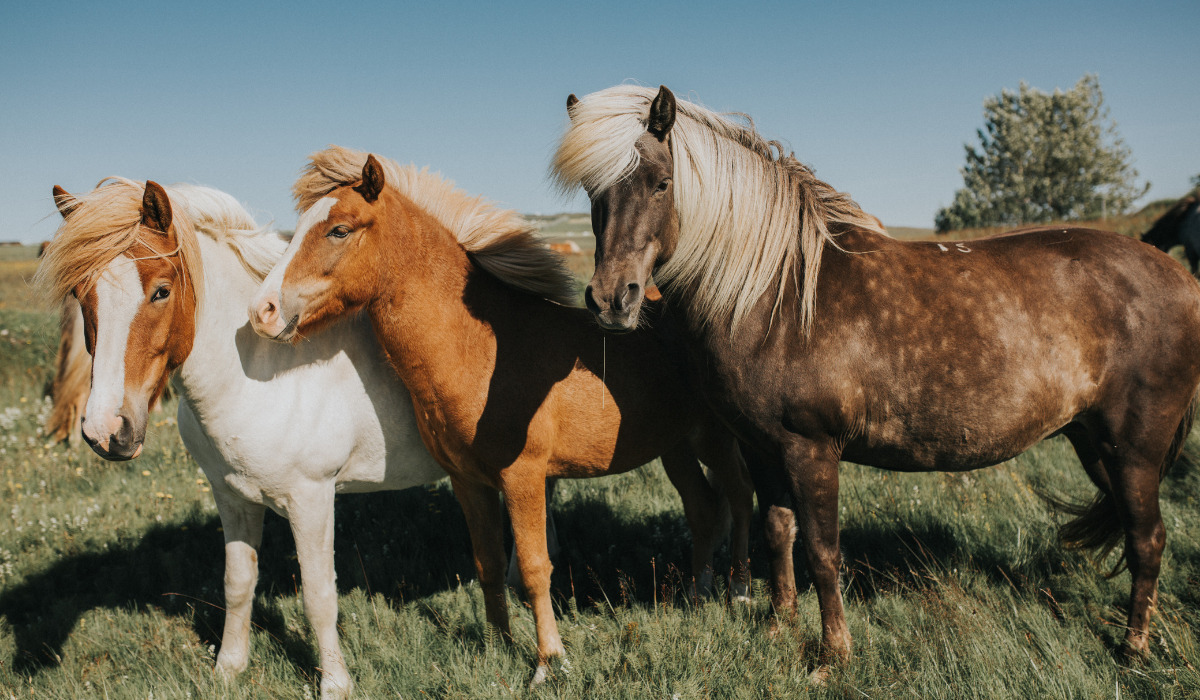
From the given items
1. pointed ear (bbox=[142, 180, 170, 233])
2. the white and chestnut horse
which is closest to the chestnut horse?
the white and chestnut horse

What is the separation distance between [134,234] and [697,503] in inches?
122

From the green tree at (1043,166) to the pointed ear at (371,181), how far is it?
55.0 m

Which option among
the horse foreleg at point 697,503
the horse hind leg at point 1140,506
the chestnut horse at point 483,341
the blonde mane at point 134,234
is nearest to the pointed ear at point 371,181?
the chestnut horse at point 483,341

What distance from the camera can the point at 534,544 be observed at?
10.1ft

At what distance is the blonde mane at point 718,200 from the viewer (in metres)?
2.64

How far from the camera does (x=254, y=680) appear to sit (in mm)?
3178

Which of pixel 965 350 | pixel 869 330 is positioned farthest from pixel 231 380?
pixel 965 350

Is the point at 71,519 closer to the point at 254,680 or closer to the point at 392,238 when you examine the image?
the point at 254,680

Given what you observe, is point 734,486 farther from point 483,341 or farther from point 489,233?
point 489,233

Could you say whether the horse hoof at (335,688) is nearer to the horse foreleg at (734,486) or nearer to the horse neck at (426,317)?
the horse neck at (426,317)

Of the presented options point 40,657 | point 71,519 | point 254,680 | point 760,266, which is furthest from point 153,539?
point 760,266

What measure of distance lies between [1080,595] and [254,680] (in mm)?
4527

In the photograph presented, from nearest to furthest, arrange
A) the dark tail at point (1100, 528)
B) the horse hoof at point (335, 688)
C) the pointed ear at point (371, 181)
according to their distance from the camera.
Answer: the pointed ear at point (371, 181) < the horse hoof at point (335, 688) < the dark tail at point (1100, 528)

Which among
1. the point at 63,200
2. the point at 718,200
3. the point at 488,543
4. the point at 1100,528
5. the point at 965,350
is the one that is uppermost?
the point at 718,200
